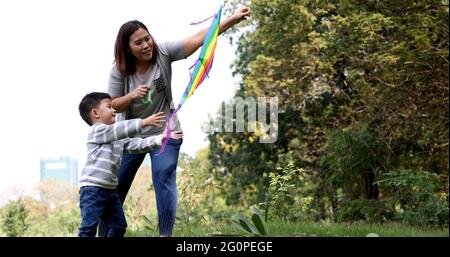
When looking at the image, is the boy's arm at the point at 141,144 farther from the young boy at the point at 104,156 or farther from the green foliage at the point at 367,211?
the green foliage at the point at 367,211

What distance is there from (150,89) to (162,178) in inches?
13.6

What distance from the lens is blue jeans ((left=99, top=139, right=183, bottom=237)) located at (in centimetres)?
241

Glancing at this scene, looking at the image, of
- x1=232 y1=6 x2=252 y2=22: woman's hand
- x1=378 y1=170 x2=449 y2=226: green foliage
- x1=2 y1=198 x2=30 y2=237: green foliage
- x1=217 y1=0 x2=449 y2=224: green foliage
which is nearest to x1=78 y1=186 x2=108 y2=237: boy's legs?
x1=232 y1=6 x2=252 y2=22: woman's hand

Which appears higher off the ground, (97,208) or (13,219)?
(97,208)

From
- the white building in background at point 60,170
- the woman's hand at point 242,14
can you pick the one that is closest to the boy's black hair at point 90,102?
the woman's hand at point 242,14

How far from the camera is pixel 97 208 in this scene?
225 cm

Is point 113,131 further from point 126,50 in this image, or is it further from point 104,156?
point 126,50

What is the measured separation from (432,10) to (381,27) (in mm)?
449

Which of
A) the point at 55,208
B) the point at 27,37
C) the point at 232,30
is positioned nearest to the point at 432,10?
the point at 232,30

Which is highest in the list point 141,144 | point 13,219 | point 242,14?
point 242,14

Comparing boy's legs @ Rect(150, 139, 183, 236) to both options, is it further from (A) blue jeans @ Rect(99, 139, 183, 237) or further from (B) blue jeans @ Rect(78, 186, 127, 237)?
(B) blue jeans @ Rect(78, 186, 127, 237)

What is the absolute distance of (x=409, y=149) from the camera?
5.75 m

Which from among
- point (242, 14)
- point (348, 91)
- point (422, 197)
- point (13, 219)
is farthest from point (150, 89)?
point (348, 91)

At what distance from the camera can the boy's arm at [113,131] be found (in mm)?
2227
